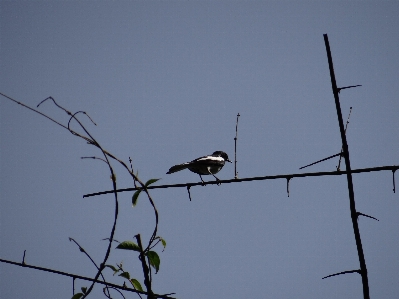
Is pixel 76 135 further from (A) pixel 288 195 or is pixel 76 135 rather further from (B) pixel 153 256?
(A) pixel 288 195

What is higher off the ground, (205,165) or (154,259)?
(205,165)

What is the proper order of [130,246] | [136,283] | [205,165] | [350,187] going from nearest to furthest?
[350,187]
[130,246]
[136,283]
[205,165]

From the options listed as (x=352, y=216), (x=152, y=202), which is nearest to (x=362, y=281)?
(x=352, y=216)

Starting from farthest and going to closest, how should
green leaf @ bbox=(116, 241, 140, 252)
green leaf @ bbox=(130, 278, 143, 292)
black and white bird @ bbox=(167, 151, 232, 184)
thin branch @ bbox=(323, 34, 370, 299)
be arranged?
black and white bird @ bbox=(167, 151, 232, 184) < green leaf @ bbox=(130, 278, 143, 292) < green leaf @ bbox=(116, 241, 140, 252) < thin branch @ bbox=(323, 34, 370, 299)

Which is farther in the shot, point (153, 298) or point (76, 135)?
point (76, 135)

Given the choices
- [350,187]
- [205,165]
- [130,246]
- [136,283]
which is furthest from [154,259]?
[205,165]

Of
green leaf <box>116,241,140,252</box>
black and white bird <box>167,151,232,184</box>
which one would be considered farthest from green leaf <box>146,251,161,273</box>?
black and white bird <box>167,151,232,184</box>

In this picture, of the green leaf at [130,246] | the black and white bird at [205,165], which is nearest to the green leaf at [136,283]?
the green leaf at [130,246]


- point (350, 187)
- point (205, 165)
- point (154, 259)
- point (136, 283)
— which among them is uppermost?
point (205, 165)

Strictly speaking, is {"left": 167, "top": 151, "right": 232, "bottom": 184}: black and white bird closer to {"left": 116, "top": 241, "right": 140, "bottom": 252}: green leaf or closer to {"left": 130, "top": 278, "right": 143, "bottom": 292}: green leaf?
{"left": 130, "top": 278, "right": 143, "bottom": 292}: green leaf

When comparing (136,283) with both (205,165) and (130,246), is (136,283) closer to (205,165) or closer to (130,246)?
(130,246)

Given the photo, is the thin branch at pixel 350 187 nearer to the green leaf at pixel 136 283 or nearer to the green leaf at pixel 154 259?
the green leaf at pixel 154 259

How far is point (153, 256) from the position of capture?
2170mm

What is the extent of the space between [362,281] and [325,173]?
1.94 feet
